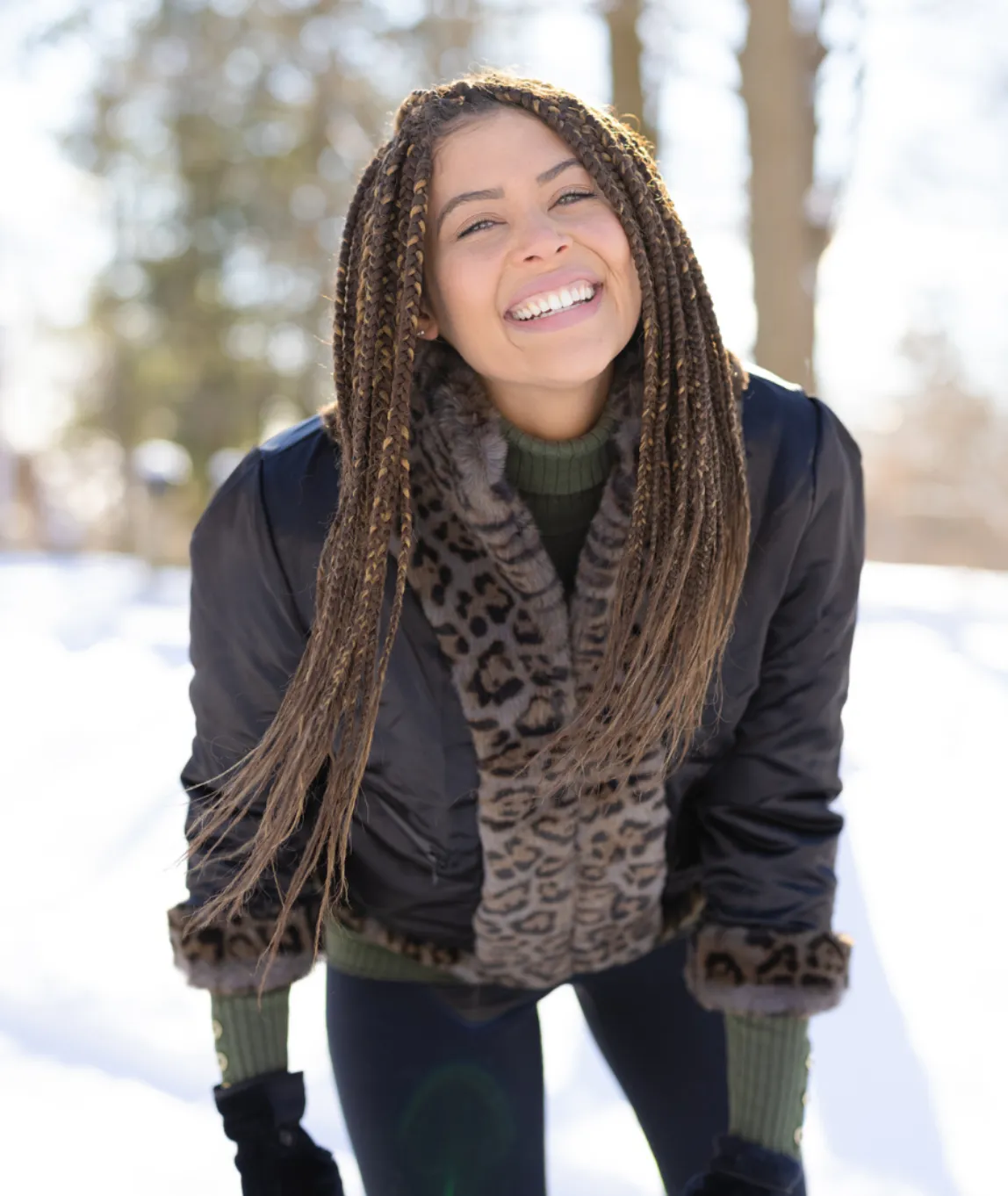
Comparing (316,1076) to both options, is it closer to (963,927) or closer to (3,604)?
(963,927)

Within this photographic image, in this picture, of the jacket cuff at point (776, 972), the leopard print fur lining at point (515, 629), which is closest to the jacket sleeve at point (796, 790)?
the jacket cuff at point (776, 972)

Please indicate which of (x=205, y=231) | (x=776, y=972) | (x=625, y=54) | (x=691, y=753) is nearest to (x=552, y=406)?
(x=691, y=753)

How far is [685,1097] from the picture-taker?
6.14 feet

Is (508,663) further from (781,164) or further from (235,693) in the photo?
(781,164)

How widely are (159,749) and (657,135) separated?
360 centimetres

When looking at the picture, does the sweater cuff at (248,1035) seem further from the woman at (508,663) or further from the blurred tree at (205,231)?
the blurred tree at (205,231)

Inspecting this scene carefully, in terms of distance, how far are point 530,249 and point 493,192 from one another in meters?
0.09

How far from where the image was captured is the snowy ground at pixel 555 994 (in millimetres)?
2191

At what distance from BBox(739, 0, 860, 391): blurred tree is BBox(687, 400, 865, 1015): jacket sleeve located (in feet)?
8.76

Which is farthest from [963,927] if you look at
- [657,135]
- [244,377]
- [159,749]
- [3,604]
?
[244,377]

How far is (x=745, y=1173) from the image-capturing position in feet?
5.23

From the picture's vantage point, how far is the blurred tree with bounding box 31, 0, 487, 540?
16250 mm

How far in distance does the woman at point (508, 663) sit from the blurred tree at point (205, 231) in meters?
14.7

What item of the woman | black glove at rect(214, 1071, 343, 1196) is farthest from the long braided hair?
black glove at rect(214, 1071, 343, 1196)
